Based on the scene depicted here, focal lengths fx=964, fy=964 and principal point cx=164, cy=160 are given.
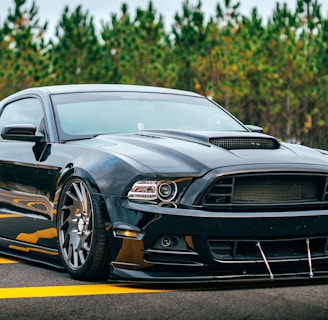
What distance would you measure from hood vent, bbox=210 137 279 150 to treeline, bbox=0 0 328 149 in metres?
57.6

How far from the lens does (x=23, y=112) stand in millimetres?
7973

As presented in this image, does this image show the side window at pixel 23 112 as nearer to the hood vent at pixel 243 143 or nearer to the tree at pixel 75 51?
the hood vent at pixel 243 143

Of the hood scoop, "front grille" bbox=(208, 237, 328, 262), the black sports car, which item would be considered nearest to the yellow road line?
the black sports car

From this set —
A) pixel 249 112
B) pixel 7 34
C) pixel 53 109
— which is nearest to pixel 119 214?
pixel 53 109

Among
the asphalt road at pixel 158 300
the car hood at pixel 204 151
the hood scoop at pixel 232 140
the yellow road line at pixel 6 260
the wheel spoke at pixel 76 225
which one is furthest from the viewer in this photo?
the yellow road line at pixel 6 260

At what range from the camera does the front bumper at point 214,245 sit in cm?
549

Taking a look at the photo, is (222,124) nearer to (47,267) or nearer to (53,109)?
(53,109)

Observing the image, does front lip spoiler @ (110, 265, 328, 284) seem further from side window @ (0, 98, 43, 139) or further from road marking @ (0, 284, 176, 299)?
side window @ (0, 98, 43, 139)

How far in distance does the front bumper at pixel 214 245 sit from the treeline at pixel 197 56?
58.3m

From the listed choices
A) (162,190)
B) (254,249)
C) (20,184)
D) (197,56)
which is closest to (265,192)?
(254,249)

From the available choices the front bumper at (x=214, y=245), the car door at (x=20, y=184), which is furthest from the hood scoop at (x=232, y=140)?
the car door at (x=20, y=184)

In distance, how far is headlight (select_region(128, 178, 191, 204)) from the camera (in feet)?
18.3

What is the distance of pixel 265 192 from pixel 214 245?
437 mm

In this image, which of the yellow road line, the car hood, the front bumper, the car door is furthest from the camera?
the yellow road line
